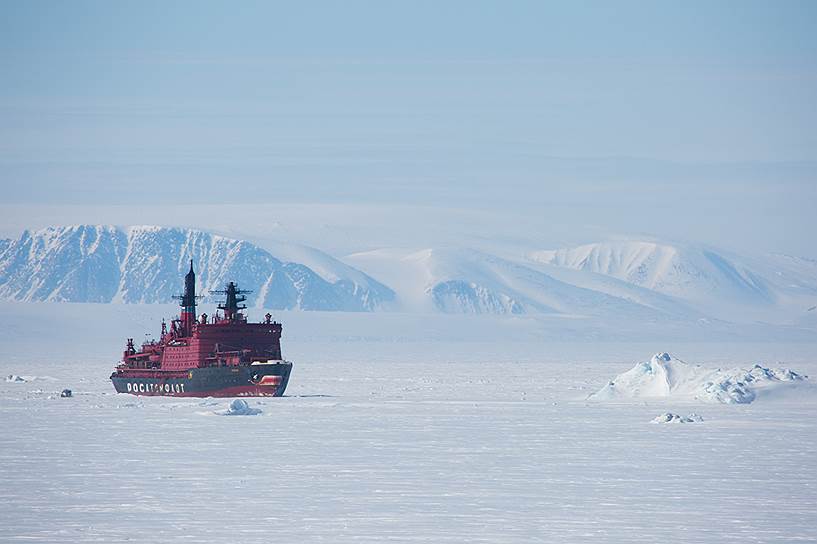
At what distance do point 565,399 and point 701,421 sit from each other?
16.1 metres

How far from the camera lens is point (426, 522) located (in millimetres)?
29000

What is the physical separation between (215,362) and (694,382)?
22542 mm

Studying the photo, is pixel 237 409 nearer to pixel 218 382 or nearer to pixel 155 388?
pixel 218 382

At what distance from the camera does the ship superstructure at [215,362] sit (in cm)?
7212

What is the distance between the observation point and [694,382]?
67625mm

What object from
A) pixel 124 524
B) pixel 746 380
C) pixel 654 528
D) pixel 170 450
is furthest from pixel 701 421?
pixel 124 524

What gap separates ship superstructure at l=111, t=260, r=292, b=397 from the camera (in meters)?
72.1

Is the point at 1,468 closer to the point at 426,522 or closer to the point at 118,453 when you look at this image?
the point at 118,453

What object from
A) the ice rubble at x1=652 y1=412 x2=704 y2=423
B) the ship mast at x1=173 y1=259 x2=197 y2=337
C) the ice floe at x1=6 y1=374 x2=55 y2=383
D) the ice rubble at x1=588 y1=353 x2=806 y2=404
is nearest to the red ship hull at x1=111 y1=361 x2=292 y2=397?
the ship mast at x1=173 y1=259 x2=197 y2=337

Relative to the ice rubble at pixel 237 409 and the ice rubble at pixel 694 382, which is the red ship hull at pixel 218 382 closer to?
the ice rubble at pixel 237 409

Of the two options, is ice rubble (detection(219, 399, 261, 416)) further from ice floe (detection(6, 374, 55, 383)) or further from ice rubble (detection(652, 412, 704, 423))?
ice floe (detection(6, 374, 55, 383))

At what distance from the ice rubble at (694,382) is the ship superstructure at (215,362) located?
50.3 feet

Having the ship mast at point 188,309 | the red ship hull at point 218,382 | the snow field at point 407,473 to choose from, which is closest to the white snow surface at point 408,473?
the snow field at point 407,473

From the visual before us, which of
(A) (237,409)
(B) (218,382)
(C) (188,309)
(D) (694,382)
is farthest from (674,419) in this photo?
(C) (188,309)
